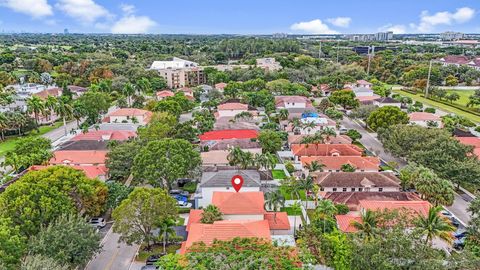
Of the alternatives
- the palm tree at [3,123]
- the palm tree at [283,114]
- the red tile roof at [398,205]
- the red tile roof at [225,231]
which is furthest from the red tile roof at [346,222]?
the palm tree at [3,123]

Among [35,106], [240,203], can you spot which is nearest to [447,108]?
[240,203]

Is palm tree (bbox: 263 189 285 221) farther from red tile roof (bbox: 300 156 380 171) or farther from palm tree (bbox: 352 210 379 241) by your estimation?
red tile roof (bbox: 300 156 380 171)

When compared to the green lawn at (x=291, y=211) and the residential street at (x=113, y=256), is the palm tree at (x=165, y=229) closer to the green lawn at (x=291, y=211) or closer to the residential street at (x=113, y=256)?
the residential street at (x=113, y=256)

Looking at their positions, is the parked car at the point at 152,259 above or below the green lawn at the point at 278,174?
below

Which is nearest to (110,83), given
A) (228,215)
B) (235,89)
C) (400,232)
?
(235,89)

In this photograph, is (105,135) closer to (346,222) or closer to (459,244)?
(346,222)

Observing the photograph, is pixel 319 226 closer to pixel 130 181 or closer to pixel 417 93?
pixel 130 181

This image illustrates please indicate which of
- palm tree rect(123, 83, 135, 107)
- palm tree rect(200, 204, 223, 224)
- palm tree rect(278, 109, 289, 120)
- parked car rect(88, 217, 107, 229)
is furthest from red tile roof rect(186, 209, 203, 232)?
palm tree rect(123, 83, 135, 107)
